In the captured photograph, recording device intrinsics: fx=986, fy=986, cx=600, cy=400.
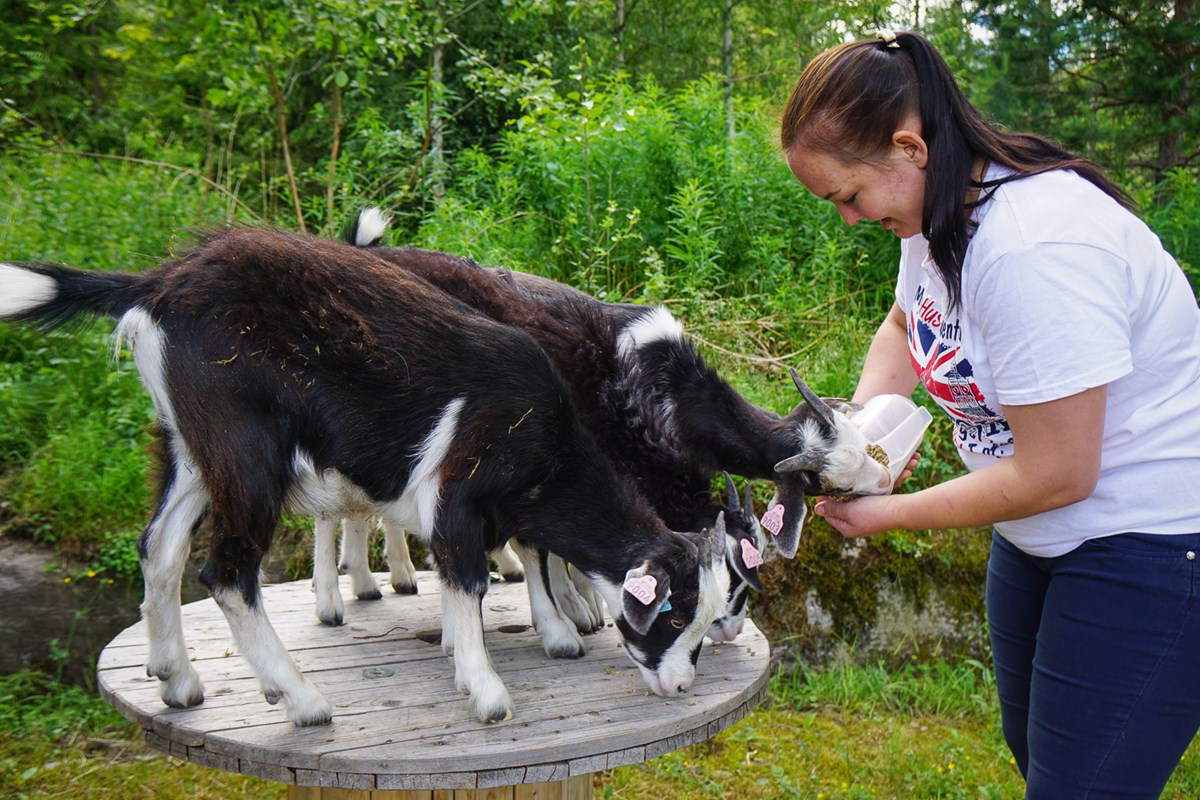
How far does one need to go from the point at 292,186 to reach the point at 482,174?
137 centimetres

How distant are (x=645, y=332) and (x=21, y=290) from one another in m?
1.96

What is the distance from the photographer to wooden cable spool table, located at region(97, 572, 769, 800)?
218 cm

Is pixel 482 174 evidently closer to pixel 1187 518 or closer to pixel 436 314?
pixel 436 314

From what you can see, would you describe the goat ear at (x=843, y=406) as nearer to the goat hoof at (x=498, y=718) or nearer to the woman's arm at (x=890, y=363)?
the woman's arm at (x=890, y=363)

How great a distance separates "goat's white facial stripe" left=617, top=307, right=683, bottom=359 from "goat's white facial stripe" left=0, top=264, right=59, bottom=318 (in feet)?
5.89

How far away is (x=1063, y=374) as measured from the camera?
69.4 inches

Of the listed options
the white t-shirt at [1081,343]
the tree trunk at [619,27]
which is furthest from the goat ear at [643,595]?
the tree trunk at [619,27]

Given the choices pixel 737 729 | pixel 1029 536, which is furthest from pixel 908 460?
pixel 737 729

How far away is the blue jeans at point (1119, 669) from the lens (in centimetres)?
192

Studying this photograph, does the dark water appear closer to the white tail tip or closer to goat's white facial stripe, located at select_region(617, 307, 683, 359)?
the white tail tip

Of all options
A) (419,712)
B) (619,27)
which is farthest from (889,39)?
(619,27)

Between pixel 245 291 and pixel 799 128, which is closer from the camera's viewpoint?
pixel 799 128

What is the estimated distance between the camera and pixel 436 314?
2.65 metres

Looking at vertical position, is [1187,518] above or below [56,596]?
above
